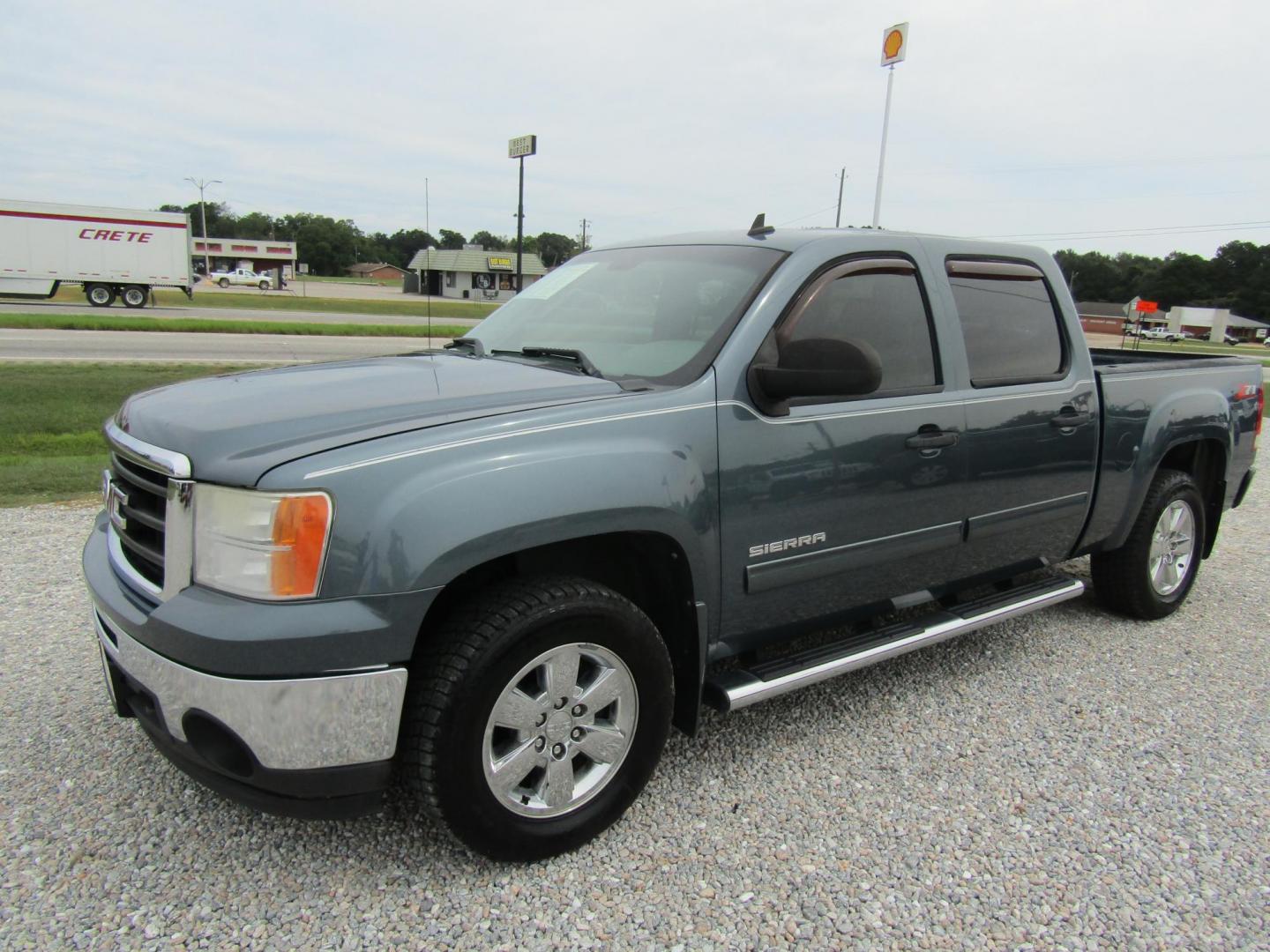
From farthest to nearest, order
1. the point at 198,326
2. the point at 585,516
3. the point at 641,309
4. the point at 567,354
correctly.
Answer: the point at 198,326
the point at 641,309
the point at 567,354
the point at 585,516

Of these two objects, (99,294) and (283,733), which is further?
(99,294)

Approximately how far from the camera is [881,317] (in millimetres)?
3189

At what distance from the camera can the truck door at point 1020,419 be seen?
134 inches

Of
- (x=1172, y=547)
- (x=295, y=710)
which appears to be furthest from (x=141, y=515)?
(x=1172, y=547)

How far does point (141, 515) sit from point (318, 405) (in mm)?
539

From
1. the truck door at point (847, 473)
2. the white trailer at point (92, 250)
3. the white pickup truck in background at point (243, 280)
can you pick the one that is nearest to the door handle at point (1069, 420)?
the truck door at point (847, 473)

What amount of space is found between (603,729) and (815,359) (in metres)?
1.25

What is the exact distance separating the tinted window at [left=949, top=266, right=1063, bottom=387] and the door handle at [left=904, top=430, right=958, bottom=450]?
35cm

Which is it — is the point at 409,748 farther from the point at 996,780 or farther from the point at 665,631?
the point at 996,780

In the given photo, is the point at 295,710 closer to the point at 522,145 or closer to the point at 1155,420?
the point at 1155,420

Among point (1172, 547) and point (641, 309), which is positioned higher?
point (641, 309)

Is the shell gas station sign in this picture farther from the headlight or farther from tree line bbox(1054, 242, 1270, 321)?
tree line bbox(1054, 242, 1270, 321)

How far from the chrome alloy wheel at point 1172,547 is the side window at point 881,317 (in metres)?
1.95

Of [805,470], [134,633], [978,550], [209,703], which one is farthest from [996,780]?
[134,633]
